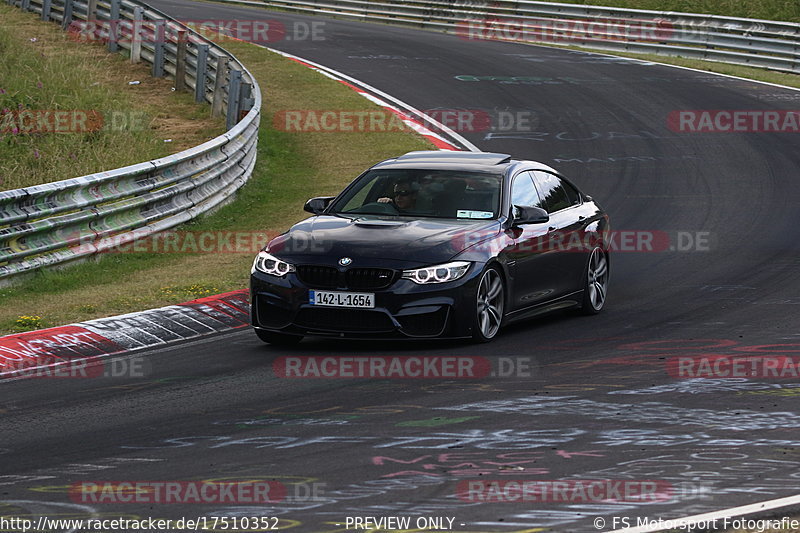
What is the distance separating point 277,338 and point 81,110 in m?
13.2

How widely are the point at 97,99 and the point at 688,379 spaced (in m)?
16.9

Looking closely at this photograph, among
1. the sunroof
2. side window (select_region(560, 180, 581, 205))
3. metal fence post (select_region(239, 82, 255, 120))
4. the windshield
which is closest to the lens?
the windshield

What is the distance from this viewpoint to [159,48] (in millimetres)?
27125

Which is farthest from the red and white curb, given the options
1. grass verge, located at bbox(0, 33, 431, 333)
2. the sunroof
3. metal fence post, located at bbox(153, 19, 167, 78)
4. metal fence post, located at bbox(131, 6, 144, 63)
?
metal fence post, located at bbox(131, 6, 144, 63)

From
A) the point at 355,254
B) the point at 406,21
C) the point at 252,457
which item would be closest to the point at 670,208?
the point at 355,254

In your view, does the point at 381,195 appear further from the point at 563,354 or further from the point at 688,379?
the point at 688,379

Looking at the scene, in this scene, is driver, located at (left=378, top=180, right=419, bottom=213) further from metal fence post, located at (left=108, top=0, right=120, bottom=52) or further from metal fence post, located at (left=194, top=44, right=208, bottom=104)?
metal fence post, located at (left=108, top=0, right=120, bottom=52)

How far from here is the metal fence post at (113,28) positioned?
28.5 meters

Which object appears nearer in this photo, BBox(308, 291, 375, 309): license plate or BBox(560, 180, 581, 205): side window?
BBox(308, 291, 375, 309): license plate

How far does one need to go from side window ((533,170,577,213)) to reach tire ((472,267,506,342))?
1.49 m

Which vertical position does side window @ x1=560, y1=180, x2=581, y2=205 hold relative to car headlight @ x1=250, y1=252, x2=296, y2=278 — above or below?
above

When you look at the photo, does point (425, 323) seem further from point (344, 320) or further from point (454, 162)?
point (454, 162)

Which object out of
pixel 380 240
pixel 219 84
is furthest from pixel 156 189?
pixel 219 84

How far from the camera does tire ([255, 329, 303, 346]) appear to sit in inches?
418
